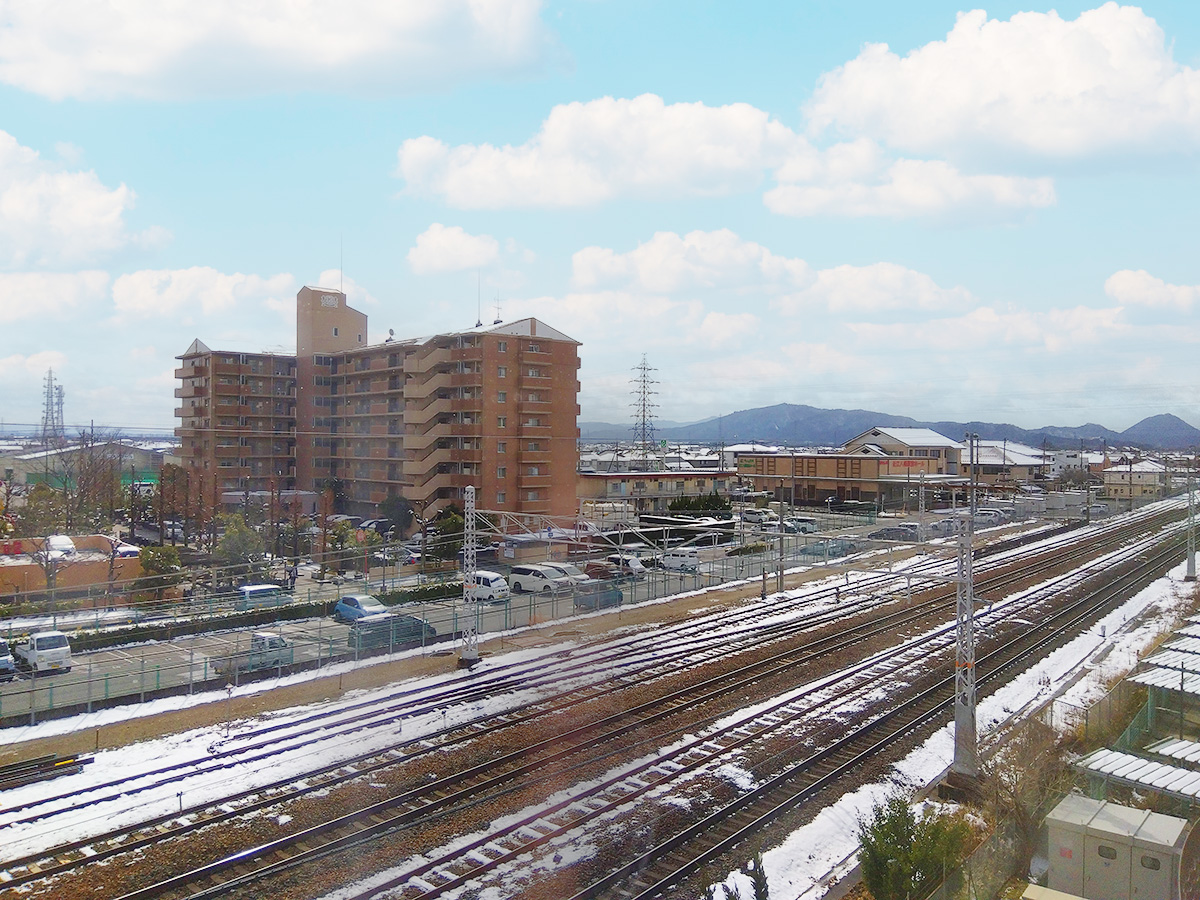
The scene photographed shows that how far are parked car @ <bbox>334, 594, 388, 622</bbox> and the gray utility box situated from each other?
10077mm

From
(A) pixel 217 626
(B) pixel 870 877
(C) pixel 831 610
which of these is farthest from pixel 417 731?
(C) pixel 831 610

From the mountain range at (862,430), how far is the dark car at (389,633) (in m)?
20.6

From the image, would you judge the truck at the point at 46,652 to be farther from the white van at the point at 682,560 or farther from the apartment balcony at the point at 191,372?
the apartment balcony at the point at 191,372

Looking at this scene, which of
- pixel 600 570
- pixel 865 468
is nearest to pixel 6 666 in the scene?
pixel 600 570

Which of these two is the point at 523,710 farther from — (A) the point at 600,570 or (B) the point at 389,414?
(B) the point at 389,414

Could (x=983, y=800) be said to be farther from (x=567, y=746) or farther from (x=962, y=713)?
(x=567, y=746)

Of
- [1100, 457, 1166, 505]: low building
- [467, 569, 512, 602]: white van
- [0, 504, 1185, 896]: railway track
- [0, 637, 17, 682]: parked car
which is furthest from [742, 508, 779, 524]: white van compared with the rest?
[1100, 457, 1166, 505]: low building

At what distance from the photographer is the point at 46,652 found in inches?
388

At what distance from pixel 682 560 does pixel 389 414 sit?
343 inches

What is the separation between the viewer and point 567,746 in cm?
723

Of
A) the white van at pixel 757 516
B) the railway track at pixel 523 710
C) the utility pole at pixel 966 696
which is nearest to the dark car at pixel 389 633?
the railway track at pixel 523 710

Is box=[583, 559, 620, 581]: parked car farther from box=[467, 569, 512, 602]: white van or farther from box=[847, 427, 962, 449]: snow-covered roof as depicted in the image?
box=[847, 427, 962, 449]: snow-covered roof

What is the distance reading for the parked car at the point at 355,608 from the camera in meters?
12.8

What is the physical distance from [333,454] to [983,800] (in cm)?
2012
